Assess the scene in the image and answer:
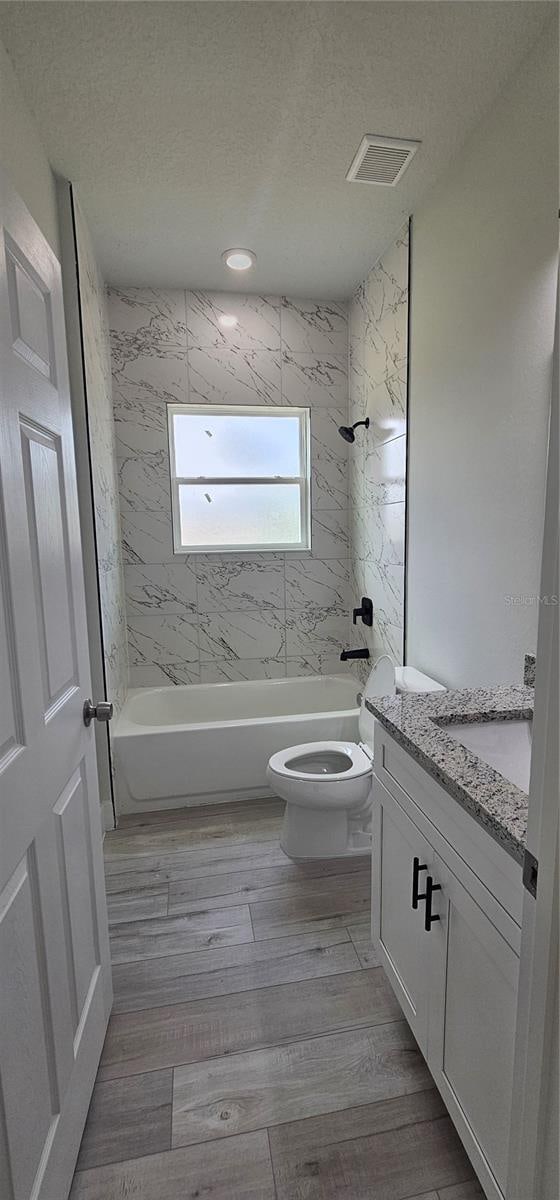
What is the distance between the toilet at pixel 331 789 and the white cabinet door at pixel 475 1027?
37.1 inches

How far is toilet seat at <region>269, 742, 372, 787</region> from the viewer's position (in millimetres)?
2078

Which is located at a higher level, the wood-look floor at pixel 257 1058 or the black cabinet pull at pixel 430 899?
the black cabinet pull at pixel 430 899

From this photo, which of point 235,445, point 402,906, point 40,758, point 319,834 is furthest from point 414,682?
point 235,445

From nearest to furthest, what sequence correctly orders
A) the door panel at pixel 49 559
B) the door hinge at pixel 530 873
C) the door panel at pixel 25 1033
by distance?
the door hinge at pixel 530 873 < the door panel at pixel 25 1033 < the door panel at pixel 49 559

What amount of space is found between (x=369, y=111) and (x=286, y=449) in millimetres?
1792

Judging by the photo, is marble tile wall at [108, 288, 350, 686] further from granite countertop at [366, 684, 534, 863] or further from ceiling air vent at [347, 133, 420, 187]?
granite countertop at [366, 684, 534, 863]

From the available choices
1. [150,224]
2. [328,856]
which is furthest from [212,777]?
[150,224]

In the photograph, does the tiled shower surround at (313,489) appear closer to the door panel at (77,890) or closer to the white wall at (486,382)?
the white wall at (486,382)

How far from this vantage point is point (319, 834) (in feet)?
7.16

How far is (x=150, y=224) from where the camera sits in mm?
2332

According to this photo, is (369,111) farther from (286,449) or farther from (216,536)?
(216,536)

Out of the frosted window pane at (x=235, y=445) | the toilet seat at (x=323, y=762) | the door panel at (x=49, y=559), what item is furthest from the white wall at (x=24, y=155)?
the toilet seat at (x=323, y=762)

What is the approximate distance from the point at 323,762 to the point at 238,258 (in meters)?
2.46

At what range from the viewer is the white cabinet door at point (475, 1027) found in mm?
889
